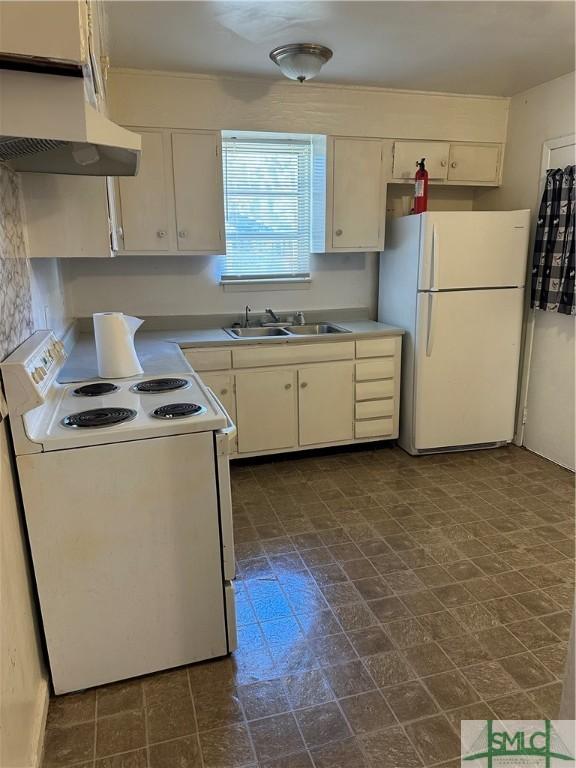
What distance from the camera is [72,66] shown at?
4.09 feet

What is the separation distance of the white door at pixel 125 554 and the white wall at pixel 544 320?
2.64 meters

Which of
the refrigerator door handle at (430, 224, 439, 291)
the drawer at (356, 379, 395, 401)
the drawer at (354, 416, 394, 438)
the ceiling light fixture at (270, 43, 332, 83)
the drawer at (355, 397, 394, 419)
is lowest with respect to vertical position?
the drawer at (354, 416, 394, 438)

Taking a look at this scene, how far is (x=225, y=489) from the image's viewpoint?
1.78 m

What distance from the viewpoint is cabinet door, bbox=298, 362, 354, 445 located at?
351 cm

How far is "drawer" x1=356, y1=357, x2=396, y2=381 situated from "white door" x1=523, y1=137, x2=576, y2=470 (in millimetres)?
993

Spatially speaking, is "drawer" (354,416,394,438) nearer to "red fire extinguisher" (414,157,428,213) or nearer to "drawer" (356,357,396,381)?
"drawer" (356,357,396,381)

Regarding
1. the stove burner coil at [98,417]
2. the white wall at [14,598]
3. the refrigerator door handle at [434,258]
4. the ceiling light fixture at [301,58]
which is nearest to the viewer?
the white wall at [14,598]

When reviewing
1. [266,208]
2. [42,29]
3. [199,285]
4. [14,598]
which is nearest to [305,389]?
[199,285]

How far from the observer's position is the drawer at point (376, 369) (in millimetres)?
3604

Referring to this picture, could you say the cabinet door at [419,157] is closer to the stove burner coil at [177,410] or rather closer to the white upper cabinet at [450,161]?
the white upper cabinet at [450,161]

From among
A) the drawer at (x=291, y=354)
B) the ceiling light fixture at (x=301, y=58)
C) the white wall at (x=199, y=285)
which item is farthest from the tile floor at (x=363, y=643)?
the ceiling light fixture at (x=301, y=58)

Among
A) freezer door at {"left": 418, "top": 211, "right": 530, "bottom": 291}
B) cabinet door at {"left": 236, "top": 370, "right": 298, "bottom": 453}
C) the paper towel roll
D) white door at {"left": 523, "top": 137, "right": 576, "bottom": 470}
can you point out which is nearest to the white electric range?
the paper towel roll

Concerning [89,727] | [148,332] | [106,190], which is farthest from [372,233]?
[89,727]

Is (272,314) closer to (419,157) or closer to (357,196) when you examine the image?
(357,196)
